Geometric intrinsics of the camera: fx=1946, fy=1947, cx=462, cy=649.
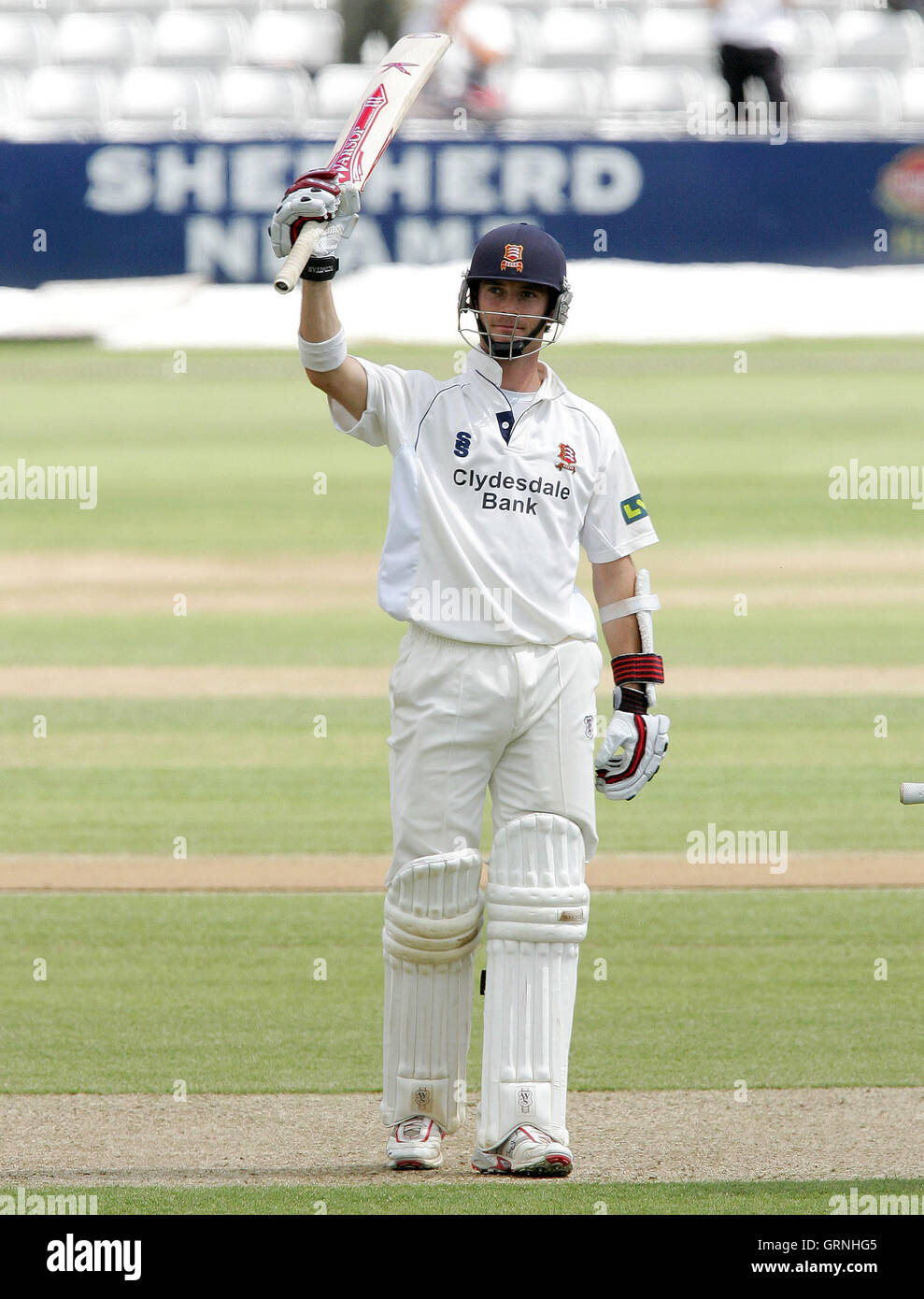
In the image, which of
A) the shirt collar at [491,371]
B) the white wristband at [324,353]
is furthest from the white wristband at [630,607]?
the white wristband at [324,353]

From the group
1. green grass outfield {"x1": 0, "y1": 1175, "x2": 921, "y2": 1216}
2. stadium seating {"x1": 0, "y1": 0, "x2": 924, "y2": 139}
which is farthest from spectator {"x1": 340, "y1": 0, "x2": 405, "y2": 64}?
green grass outfield {"x1": 0, "y1": 1175, "x2": 921, "y2": 1216}

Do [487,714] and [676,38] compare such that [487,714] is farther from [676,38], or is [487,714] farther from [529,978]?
[676,38]

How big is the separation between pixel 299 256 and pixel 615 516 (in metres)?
1.12

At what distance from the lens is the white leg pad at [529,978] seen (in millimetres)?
4598

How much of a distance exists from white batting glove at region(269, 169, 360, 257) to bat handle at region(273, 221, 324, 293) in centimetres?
2

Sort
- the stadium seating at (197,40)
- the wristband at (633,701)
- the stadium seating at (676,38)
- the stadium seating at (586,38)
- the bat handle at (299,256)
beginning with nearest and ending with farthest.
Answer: the bat handle at (299,256), the wristband at (633,701), the stadium seating at (676,38), the stadium seating at (586,38), the stadium seating at (197,40)

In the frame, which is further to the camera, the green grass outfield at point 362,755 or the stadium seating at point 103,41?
the stadium seating at point 103,41

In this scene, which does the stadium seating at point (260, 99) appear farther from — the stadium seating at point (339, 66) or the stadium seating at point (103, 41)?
the stadium seating at point (103, 41)

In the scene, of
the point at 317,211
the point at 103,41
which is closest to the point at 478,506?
the point at 317,211

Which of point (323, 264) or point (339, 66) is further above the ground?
point (339, 66)

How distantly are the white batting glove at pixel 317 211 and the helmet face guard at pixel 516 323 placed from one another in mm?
432

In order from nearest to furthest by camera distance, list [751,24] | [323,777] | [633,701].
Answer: [633,701], [323,777], [751,24]

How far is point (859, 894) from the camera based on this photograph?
836 cm

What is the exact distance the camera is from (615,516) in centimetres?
492
